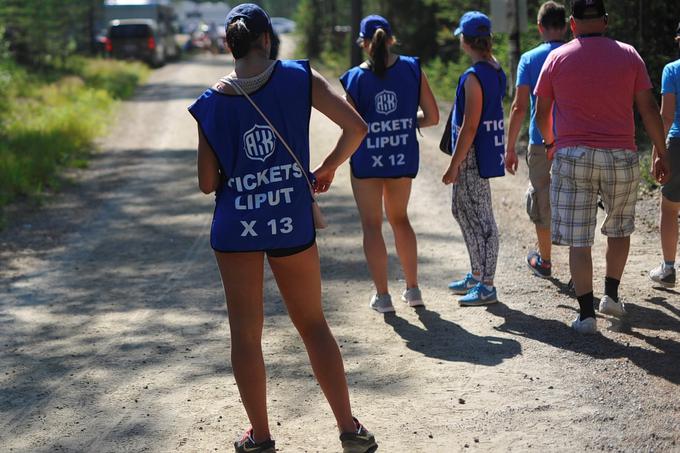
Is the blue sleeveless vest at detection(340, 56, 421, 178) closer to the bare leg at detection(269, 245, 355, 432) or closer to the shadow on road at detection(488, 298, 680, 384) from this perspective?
the shadow on road at detection(488, 298, 680, 384)

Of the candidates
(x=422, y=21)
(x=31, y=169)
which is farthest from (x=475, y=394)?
(x=422, y=21)

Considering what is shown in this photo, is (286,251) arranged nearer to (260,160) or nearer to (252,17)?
(260,160)

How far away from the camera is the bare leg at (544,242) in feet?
25.1

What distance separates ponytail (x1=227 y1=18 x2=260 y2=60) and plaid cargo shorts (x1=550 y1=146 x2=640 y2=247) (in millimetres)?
2500

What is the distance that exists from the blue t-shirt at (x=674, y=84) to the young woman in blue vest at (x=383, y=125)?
1.49 m

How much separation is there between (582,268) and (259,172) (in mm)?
2665

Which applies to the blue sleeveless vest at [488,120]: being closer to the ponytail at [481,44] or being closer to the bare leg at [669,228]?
the ponytail at [481,44]

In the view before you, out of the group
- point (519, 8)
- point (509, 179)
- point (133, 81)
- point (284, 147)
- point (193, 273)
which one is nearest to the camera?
point (284, 147)

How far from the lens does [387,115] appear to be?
6672 millimetres

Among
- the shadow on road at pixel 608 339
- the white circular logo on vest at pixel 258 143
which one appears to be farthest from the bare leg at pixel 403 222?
the white circular logo on vest at pixel 258 143

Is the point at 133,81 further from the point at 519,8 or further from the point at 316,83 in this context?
the point at 316,83

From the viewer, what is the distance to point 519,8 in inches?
577

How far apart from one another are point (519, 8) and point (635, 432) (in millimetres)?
10858

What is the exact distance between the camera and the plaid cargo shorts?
591cm
